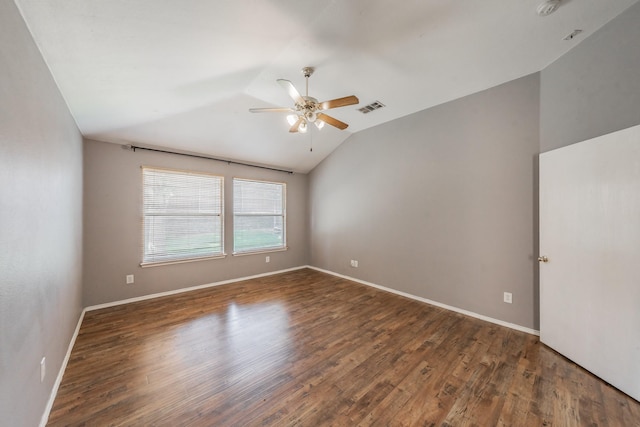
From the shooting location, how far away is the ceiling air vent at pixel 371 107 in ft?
11.1

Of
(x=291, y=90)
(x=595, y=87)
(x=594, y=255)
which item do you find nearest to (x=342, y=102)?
(x=291, y=90)

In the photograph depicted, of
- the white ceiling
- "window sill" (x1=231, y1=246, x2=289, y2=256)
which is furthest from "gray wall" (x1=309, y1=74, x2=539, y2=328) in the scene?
"window sill" (x1=231, y1=246, x2=289, y2=256)

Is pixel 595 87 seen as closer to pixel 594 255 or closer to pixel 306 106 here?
pixel 594 255

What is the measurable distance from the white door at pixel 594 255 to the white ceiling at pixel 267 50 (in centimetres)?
116

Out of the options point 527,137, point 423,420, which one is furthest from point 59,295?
point 527,137

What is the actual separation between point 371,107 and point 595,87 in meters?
2.30

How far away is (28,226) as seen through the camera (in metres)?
1.32

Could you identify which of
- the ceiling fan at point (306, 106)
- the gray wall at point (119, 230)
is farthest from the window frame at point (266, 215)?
the ceiling fan at point (306, 106)

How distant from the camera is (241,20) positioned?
5.58ft

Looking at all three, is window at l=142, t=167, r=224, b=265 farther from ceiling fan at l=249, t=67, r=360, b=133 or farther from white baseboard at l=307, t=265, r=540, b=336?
white baseboard at l=307, t=265, r=540, b=336

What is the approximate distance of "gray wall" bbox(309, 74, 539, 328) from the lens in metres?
2.66

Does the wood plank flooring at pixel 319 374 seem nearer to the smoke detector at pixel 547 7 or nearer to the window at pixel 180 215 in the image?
the window at pixel 180 215

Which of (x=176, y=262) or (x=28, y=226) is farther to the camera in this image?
(x=176, y=262)

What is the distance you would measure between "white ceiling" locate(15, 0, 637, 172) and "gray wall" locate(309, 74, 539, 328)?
44 centimetres
